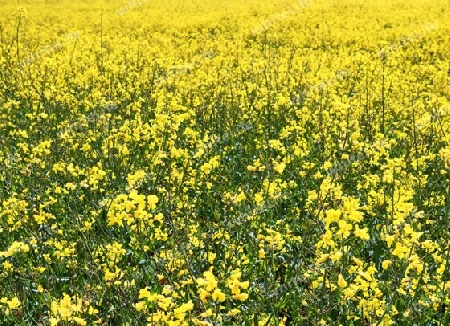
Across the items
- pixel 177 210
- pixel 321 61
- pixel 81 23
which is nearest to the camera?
pixel 177 210

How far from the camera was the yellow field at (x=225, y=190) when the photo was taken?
9.06 feet

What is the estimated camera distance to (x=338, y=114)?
570 centimetres

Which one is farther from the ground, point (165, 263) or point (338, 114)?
point (338, 114)

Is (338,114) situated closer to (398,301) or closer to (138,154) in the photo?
(138,154)

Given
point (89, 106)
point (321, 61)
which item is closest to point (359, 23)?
point (321, 61)

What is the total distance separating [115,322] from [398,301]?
1833mm

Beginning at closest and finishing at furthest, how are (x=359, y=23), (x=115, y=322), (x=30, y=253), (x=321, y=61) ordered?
(x=115, y=322) < (x=30, y=253) < (x=321, y=61) < (x=359, y=23)

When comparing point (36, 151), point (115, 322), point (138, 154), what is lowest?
point (115, 322)

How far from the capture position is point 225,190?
4.91 meters

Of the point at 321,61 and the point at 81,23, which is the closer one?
the point at 321,61

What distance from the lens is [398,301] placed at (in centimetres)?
341

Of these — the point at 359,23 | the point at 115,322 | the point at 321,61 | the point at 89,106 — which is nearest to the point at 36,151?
the point at 115,322

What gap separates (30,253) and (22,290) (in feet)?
2.59

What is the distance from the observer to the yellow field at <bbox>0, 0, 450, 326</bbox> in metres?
2.76
